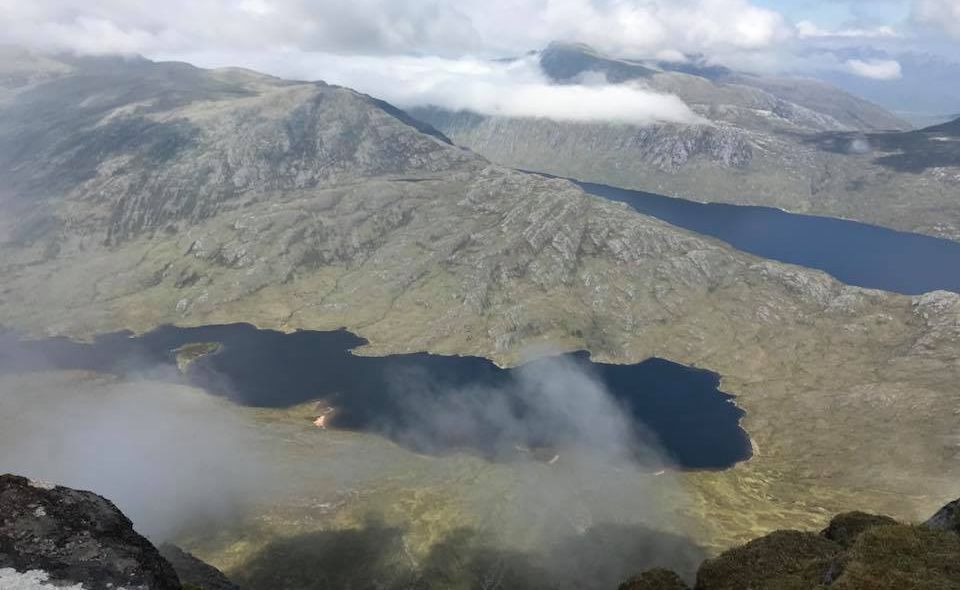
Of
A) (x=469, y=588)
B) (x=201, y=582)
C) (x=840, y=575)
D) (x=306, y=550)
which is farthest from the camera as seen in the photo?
(x=306, y=550)

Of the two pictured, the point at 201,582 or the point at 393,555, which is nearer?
the point at 201,582

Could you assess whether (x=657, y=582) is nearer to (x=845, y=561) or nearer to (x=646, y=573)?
(x=646, y=573)

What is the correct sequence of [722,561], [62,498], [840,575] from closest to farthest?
[840,575], [62,498], [722,561]

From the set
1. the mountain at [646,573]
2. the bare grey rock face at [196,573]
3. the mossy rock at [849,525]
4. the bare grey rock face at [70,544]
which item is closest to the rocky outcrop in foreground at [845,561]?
the mossy rock at [849,525]

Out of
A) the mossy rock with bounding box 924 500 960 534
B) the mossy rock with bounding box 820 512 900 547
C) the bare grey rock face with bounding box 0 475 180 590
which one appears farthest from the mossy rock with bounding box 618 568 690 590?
the bare grey rock face with bounding box 0 475 180 590

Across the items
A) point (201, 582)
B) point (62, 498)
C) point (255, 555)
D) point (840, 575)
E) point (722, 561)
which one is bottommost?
point (255, 555)

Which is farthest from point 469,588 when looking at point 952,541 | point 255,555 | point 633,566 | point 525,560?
point 952,541

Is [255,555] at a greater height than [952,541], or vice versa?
[952,541]

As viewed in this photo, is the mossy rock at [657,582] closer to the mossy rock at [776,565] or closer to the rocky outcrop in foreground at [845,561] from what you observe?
the rocky outcrop in foreground at [845,561]

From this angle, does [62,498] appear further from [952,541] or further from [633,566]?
[633,566]
